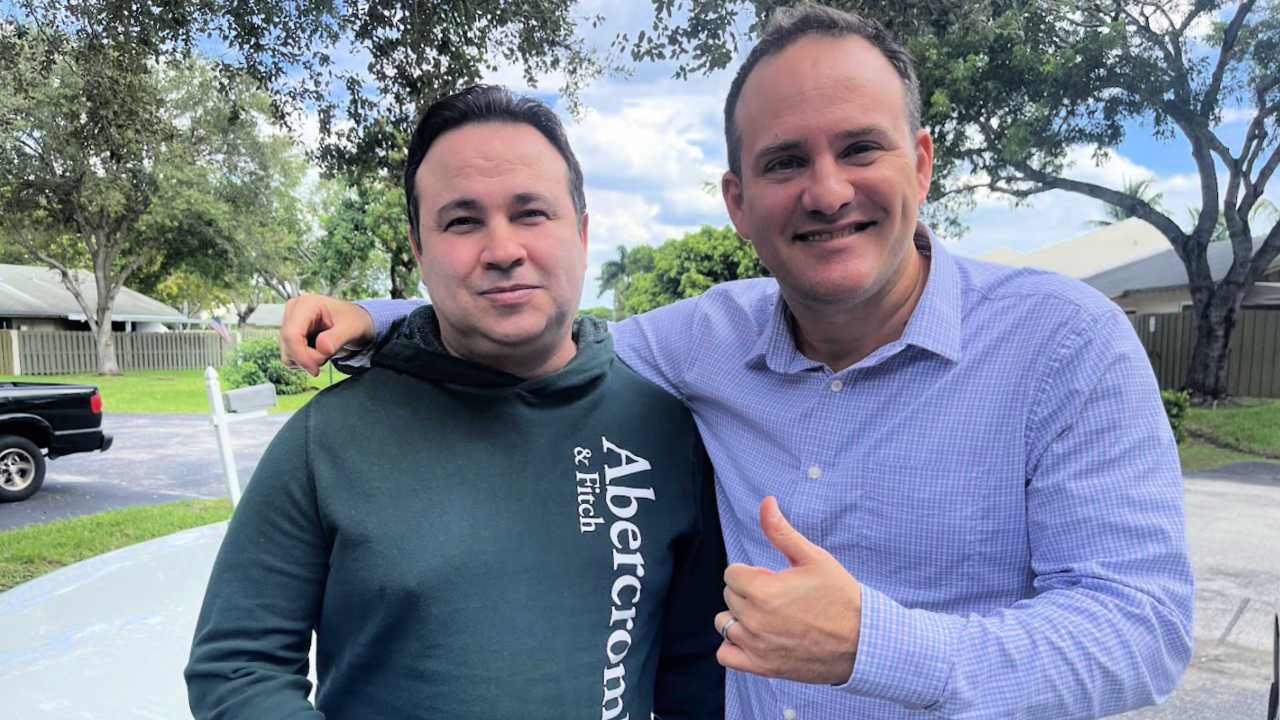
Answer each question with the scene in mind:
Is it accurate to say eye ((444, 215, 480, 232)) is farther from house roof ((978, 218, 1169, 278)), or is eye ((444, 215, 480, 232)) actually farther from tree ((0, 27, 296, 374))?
house roof ((978, 218, 1169, 278))

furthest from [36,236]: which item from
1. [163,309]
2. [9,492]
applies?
[9,492]

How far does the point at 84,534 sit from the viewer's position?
709 centimetres

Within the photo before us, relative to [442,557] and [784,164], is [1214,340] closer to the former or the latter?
[784,164]

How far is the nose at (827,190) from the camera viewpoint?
1357mm

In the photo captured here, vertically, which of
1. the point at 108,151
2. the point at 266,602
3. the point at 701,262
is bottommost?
the point at 266,602

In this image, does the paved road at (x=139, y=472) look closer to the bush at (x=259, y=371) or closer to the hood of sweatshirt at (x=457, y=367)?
the bush at (x=259, y=371)

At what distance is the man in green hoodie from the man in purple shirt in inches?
8.9

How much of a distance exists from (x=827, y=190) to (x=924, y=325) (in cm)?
28

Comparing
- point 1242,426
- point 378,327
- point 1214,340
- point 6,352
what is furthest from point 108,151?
point 6,352

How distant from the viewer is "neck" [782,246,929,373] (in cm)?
146

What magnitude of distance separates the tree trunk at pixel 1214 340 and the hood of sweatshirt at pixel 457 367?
1587 centimetres

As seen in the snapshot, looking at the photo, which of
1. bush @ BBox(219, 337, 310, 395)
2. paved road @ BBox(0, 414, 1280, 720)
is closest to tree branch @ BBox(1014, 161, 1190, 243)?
paved road @ BBox(0, 414, 1280, 720)

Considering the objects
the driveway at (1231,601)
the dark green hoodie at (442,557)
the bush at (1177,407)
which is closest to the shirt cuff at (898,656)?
the dark green hoodie at (442,557)

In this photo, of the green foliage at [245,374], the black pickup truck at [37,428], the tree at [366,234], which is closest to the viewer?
the black pickup truck at [37,428]
